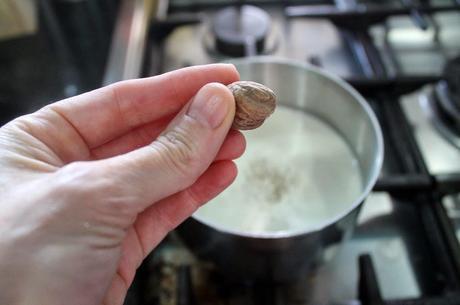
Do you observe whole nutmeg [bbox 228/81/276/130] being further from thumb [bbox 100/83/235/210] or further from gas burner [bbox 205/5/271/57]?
gas burner [bbox 205/5/271/57]

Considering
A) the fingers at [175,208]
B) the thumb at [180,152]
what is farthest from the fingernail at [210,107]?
the fingers at [175,208]

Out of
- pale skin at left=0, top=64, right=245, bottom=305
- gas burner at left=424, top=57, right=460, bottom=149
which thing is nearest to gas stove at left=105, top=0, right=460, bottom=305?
gas burner at left=424, top=57, right=460, bottom=149

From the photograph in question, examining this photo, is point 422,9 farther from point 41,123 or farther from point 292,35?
point 41,123

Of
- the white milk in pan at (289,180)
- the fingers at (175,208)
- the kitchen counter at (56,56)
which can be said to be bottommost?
the white milk in pan at (289,180)

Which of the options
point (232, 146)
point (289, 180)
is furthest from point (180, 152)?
point (289, 180)

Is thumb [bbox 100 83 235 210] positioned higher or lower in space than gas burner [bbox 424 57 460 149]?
higher

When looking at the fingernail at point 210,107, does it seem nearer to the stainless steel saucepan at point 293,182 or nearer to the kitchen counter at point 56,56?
the stainless steel saucepan at point 293,182
